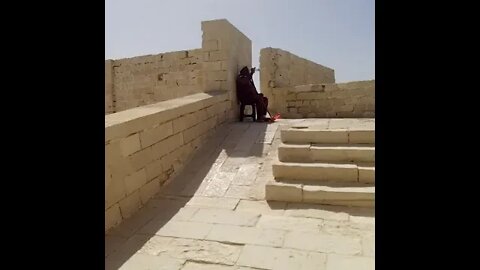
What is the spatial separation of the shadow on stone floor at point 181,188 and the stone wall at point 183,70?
1.15m

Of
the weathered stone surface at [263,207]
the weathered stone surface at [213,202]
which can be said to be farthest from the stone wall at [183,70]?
the weathered stone surface at [263,207]

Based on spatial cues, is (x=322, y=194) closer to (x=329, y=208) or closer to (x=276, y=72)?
(x=329, y=208)

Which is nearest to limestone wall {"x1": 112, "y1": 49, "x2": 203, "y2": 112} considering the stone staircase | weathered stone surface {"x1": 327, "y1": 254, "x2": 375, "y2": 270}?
the stone staircase

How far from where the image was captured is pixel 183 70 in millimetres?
9727

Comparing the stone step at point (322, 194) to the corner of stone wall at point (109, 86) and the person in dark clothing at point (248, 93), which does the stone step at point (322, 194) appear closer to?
the person in dark clothing at point (248, 93)

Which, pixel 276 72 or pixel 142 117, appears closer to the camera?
pixel 142 117

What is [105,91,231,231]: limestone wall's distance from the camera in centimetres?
330

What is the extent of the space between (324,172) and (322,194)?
1.35 feet

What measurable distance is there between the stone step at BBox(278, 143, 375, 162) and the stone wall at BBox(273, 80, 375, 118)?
19.7 feet

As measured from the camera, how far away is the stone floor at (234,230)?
8.58ft

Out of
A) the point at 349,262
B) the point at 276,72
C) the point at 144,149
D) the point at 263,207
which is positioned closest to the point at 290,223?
the point at 263,207

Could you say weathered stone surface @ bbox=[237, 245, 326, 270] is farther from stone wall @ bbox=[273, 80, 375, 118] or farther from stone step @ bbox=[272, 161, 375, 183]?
stone wall @ bbox=[273, 80, 375, 118]
